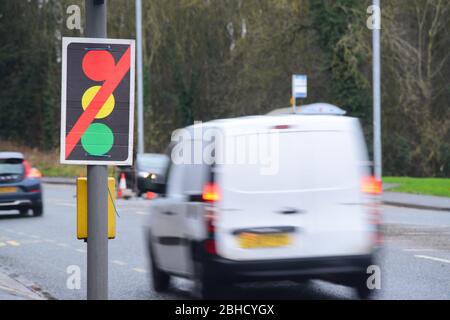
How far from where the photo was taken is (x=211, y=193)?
9.70 metres

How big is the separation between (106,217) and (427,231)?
1253 centimetres

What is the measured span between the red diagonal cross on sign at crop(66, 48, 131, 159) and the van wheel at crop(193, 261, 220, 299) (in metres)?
2.97

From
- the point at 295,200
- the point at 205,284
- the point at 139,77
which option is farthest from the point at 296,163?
the point at 139,77

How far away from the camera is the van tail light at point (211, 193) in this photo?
31.7ft

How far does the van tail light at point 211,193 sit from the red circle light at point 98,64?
2882 millimetres

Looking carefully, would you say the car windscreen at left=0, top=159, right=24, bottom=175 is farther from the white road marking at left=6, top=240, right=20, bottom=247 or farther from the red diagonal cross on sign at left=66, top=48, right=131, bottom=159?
the red diagonal cross on sign at left=66, top=48, right=131, bottom=159

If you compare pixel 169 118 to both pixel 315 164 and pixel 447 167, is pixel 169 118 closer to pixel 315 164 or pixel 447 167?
pixel 447 167

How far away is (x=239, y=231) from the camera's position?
9641 mm

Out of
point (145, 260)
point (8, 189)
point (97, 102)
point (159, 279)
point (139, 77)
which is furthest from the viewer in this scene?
point (139, 77)

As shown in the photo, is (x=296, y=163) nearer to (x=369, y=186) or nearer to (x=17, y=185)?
(x=369, y=186)

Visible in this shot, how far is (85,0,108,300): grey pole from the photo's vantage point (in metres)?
7.03

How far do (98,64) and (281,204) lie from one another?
3245 millimetres

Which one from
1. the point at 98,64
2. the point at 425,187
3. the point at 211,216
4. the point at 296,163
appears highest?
the point at 98,64
